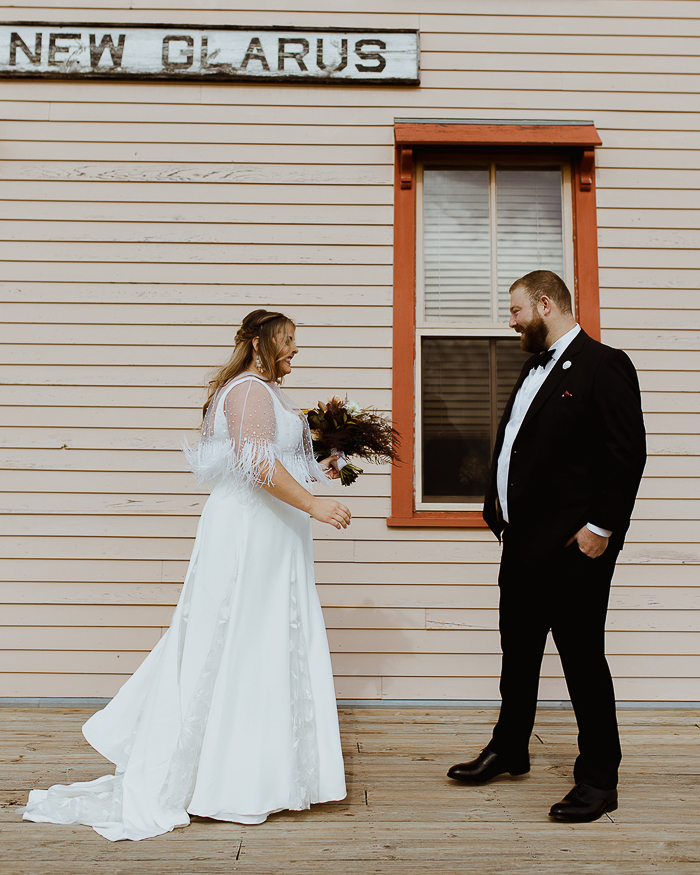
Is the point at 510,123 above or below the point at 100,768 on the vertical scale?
above

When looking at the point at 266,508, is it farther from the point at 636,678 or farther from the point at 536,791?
the point at 636,678

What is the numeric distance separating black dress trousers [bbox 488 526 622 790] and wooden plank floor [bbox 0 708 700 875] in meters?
0.23

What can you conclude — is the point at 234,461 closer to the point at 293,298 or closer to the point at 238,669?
the point at 238,669

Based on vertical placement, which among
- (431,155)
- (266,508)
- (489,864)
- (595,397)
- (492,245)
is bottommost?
(489,864)

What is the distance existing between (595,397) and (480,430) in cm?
155

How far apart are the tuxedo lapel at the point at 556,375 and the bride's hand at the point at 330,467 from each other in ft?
2.66

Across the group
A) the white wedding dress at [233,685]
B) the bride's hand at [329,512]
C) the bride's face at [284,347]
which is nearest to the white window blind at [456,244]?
the bride's face at [284,347]

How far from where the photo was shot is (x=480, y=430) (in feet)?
13.4

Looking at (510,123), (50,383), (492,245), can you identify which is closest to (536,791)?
(492,245)

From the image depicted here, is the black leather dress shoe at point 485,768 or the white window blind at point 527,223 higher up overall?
the white window blind at point 527,223

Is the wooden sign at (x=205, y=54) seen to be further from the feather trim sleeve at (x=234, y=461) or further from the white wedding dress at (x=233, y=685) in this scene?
the feather trim sleeve at (x=234, y=461)

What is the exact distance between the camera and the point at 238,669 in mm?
2494

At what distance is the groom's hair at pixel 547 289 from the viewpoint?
2764mm

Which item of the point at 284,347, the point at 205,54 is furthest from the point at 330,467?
the point at 205,54
